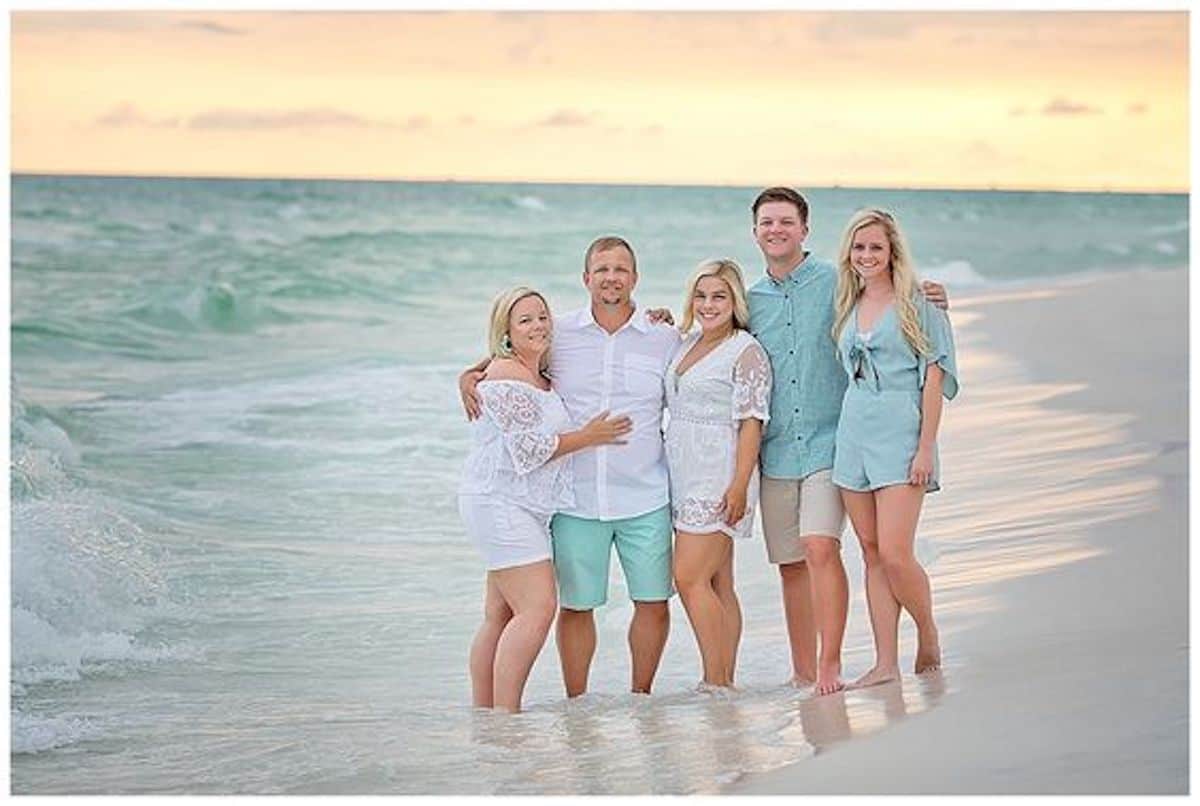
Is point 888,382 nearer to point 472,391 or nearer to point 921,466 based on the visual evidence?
point 921,466

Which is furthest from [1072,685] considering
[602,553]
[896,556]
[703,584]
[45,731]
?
[45,731]

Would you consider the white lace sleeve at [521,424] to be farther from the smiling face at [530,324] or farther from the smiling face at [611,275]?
the smiling face at [611,275]

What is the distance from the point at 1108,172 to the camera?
2111cm

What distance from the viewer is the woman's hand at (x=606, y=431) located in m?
4.32

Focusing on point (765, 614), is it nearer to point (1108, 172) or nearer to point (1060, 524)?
point (1060, 524)

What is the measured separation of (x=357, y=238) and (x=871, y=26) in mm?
10518

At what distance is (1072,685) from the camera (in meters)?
4.34

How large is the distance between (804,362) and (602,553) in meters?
0.58

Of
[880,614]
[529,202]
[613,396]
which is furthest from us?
[529,202]

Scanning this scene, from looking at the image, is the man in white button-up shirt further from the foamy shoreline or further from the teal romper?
the foamy shoreline

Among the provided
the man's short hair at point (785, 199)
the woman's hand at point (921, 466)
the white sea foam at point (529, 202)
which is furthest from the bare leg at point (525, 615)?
the white sea foam at point (529, 202)

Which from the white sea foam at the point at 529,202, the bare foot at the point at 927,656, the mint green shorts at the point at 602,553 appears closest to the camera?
the mint green shorts at the point at 602,553

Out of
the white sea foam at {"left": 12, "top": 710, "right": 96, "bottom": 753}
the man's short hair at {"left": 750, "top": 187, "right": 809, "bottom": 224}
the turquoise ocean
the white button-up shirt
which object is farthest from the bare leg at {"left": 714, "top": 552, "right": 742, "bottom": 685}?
the white sea foam at {"left": 12, "top": 710, "right": 96, "bottom": 753}

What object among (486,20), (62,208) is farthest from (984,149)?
(62,208)
